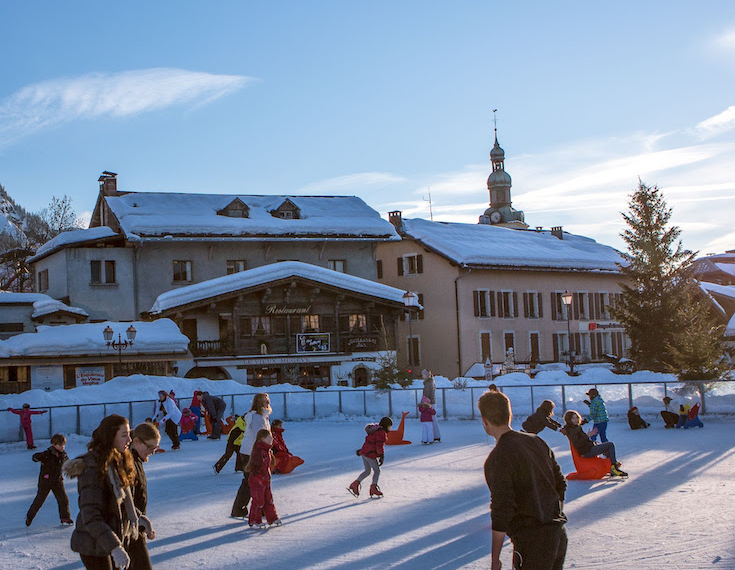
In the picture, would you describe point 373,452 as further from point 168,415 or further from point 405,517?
point 168,415

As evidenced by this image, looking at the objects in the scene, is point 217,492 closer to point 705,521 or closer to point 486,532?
point 486,532

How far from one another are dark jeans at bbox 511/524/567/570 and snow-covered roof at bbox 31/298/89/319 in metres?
40.6

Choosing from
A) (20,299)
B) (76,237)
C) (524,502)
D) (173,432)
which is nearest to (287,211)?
(76,237)

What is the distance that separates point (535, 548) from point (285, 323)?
41230 millimetres

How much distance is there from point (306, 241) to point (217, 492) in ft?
117

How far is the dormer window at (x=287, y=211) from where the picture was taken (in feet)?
171

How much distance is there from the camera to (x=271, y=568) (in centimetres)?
944

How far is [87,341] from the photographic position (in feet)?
128

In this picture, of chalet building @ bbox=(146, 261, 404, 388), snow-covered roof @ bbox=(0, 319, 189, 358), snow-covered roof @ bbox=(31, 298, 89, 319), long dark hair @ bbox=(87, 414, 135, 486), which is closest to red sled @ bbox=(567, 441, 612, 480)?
long dark hair @ bbox=(87, 414, 135, 486)

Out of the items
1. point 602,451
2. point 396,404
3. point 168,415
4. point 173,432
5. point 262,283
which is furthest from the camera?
point 262,283

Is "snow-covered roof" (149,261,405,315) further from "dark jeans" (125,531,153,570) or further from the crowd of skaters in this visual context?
"dark jeans" (125,531,153,570)

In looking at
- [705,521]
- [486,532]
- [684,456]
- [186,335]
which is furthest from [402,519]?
[186,335]

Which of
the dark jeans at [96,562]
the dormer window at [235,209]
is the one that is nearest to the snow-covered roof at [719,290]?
the dormer window at [235,209]

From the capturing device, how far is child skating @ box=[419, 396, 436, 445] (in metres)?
22.0
